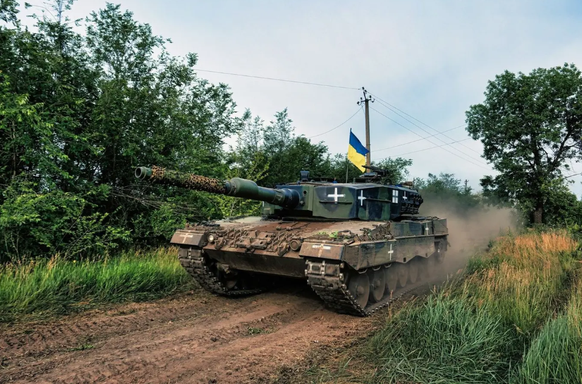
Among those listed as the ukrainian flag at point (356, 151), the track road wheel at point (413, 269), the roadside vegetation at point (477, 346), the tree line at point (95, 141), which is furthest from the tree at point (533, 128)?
the roadside vegetation at point (477, 346)

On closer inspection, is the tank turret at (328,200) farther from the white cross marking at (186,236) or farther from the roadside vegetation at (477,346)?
the roadside vegetation at (477,346)

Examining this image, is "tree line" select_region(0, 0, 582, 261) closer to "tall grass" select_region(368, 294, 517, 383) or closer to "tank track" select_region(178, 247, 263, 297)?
"tank track" select_region(178, 247, 263, 297)

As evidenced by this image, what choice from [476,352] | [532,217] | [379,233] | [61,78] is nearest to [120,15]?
[61,78]

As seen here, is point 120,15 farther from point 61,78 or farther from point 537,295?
point 537,295

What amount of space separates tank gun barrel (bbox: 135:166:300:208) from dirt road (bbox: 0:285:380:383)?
1.92 m

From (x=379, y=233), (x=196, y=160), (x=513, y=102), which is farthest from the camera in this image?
(x=513, y=102)

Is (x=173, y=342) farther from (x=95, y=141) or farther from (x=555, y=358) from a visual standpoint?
(x=95, y=141)

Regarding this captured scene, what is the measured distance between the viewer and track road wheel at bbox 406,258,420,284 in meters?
8.96

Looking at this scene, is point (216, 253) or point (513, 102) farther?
point (513, 102)

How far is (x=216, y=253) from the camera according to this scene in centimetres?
726

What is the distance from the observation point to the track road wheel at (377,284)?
708 cm

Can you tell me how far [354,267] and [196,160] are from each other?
21.8ft

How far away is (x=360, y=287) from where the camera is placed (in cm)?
664

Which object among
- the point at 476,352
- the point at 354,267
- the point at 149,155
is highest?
the point at 149,155
